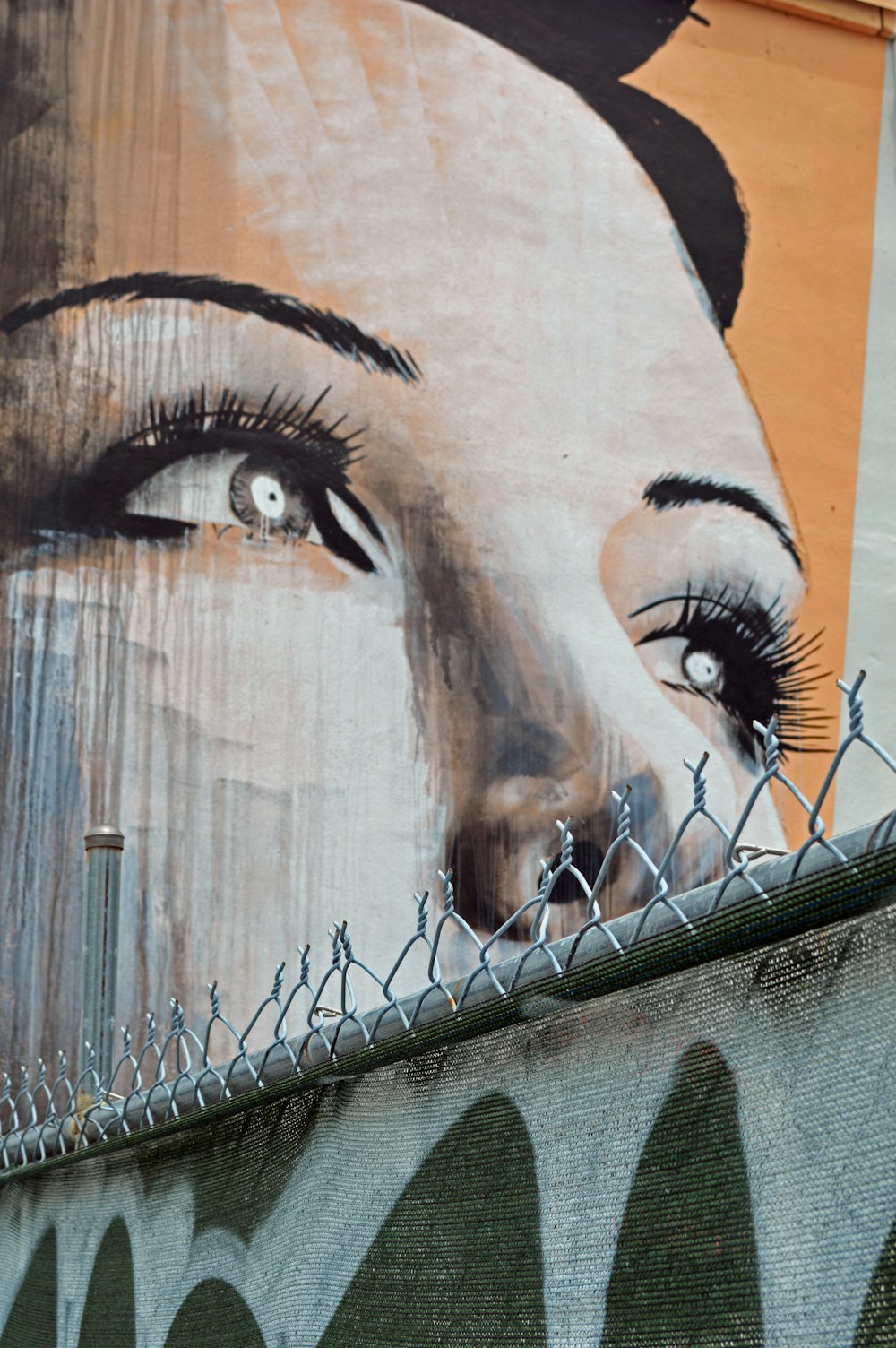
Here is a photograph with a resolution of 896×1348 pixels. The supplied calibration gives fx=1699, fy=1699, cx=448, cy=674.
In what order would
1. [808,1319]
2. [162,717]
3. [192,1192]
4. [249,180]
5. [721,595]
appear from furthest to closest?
[721,595] < [249,180] < [162,717] < [192,1192] < [808,1319]

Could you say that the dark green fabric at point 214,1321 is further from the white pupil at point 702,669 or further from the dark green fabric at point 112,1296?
the white pupil at point 702,669

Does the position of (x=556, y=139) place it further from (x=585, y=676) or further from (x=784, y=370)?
(x=585, y=676)

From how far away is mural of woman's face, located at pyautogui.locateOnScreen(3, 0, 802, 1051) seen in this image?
6.18m

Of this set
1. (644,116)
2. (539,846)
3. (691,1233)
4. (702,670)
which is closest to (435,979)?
(691,1233)

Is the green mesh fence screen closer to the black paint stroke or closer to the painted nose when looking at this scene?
the painted nose

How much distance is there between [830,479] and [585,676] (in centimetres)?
161

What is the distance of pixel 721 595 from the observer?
7.24m

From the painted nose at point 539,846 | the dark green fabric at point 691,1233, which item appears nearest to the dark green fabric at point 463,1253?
the dark green fabric at point 691,1233

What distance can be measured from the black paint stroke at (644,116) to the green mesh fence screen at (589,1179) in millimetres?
6494

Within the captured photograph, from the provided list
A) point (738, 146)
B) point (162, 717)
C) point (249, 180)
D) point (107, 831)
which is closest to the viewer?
point (107, 831)

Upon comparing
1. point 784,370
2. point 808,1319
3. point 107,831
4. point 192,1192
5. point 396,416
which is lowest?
point 808,1319

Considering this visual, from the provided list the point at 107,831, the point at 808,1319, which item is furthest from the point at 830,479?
the point at 808,1319

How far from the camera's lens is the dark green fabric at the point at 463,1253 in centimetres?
109

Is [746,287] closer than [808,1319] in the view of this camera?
No
